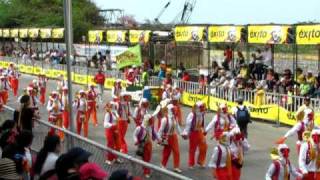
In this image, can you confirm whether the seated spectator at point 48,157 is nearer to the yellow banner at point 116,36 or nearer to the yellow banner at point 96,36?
the yellow banner at point 116,36

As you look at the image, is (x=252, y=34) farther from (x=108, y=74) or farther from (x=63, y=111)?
(x=108, y=74)

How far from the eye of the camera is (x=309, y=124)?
52.3ft

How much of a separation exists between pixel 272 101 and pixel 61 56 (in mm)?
26977

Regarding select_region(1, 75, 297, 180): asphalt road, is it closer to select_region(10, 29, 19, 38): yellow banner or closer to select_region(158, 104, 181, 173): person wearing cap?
select_region(158, 104, 181, 173): person wearing cap

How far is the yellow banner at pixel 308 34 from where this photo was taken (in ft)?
73.7

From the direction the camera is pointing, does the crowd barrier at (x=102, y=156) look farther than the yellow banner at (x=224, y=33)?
No

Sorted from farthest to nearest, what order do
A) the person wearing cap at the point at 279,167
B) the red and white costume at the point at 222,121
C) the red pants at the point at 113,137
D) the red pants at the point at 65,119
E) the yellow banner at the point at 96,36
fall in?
the yellow banner at the point at 96,36 → the red pants at the point at 65,119 → the red pants at the point at 113,137 → the red and white costume at the point at 222,121 → the person wearing cap at the point at 279,167

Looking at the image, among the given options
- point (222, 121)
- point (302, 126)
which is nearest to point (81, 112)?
point (222, 121)

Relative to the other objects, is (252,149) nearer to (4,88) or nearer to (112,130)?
(112,130)

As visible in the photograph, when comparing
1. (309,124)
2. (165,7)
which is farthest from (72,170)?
(165,7)

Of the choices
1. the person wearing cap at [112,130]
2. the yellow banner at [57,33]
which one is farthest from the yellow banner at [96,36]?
the person wearing cap at [112,130]

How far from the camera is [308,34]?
2294cm

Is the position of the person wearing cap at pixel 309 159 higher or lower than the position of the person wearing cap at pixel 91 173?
lower

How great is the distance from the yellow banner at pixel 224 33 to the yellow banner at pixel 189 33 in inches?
28.0
